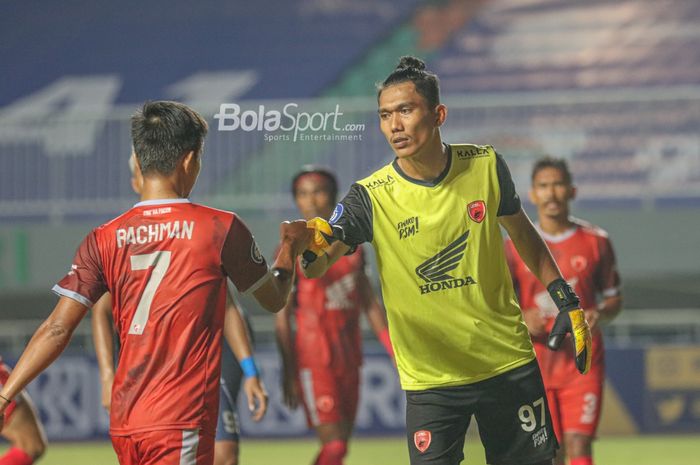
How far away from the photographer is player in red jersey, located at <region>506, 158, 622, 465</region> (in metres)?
7.63

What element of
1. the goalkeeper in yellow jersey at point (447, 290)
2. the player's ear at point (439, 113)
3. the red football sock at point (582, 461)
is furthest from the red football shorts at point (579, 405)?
the player's ear at point (439, 113)

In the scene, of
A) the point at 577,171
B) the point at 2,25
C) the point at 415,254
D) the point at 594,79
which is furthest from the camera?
the point at 2,25

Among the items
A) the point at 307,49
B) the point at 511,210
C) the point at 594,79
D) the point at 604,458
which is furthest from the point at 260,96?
the point at 511,210

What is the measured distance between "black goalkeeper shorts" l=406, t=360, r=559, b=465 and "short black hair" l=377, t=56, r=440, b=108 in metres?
1.27

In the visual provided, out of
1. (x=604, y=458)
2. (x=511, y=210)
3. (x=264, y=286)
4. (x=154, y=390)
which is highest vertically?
(x=511, y=210)

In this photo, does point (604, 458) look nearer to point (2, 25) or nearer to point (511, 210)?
point (511, 210)

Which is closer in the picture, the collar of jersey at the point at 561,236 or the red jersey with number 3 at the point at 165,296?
the red jersey with number 3 at the point at 165,296

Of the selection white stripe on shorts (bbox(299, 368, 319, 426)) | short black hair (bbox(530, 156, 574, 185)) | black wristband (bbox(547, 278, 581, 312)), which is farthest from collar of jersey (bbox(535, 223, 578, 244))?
black wristband (bbox(547, 278, 581, 312))

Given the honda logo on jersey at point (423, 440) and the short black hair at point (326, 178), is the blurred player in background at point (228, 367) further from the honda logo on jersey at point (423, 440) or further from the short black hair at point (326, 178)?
the short black hair at point (326, 178)

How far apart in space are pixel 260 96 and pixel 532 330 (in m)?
13.3

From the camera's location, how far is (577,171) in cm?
1717

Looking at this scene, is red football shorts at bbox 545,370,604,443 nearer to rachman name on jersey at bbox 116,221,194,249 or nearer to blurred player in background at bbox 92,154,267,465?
blurred player in background at bbox 92,154,267,465

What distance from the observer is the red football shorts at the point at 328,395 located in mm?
8500

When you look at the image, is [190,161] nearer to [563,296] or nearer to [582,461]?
[563,296]
